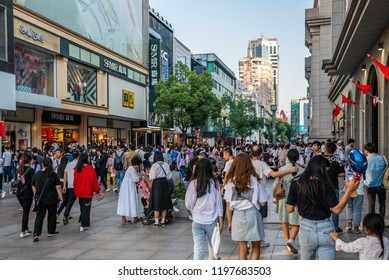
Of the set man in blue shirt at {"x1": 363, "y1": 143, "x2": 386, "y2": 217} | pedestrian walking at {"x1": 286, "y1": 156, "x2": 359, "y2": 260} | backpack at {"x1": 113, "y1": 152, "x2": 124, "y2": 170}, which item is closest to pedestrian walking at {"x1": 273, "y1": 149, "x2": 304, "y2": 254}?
pedestrian walking at {"x1": 286, "y1": 156, "x2": 359, "y2": 260}

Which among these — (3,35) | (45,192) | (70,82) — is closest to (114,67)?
(70,82)

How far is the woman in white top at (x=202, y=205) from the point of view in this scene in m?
5.39

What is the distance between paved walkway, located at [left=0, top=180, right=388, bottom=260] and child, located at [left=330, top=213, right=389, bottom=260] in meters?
2.50

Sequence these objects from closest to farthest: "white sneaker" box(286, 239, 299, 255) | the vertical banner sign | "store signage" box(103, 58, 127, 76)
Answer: "white sneaker" box(286, 239, 299, 255) → "store signage" box(103, 58, 127, 76) → the vertical banner sign

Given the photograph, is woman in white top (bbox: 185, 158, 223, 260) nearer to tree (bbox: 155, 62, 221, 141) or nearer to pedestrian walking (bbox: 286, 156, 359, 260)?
pedestrian walking (bbox: 286, 156, 359, 260)

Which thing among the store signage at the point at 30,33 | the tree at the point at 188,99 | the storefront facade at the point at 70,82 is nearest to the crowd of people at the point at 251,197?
the store signage at the point at 30,33

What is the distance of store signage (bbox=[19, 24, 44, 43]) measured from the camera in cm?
2304

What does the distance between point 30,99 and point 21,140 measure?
3461 mm

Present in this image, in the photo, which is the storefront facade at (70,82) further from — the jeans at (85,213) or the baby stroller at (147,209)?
the jeans at (85,213)

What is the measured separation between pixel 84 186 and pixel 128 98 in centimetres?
3072

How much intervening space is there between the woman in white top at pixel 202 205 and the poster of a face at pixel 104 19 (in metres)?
21.5

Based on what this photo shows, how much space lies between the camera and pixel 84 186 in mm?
9156

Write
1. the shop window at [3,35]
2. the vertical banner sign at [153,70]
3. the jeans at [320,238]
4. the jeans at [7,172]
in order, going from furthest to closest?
the vertical banner sign at [153,70] < the shop window at [3,35] < the jeans at [7,172] < the jeans at [320,238]

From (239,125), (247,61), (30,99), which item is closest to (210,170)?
(30,99)
